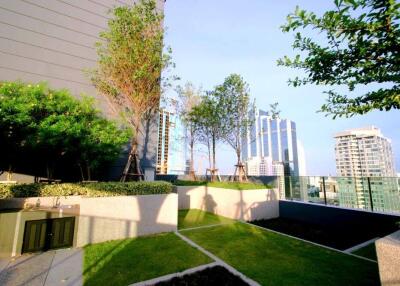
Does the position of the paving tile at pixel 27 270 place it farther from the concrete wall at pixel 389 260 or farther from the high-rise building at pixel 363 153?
the high-rise building at pixel 363 153

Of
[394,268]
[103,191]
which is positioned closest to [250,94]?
[103,191]

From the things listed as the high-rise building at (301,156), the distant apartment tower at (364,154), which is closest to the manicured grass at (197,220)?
the distant apartment tower at (364,154)

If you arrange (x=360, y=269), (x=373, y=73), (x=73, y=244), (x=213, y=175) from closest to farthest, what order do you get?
(x=373, y=73)
(x=360, y=269)
(x=73, y=244)
(x=213, y=175)

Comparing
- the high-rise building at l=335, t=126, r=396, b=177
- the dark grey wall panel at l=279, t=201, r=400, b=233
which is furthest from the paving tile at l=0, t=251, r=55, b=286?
the high-rise building at l=335, t=126, r=396, b=177

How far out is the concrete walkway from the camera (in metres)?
3.86

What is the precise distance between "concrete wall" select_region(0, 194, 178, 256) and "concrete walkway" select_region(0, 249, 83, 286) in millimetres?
528

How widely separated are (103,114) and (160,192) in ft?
19.1

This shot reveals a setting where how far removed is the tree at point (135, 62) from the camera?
8719mm

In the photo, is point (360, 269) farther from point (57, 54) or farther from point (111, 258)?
point (57, 54)

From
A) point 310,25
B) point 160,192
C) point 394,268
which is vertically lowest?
point 394,268

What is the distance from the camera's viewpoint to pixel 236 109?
13.0 m

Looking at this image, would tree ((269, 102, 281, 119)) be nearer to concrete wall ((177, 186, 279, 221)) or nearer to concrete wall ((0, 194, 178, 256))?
concrete wall ((177, 186, 279, 221))

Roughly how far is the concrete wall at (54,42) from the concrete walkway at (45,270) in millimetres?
5690

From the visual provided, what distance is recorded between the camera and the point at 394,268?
260 cm
